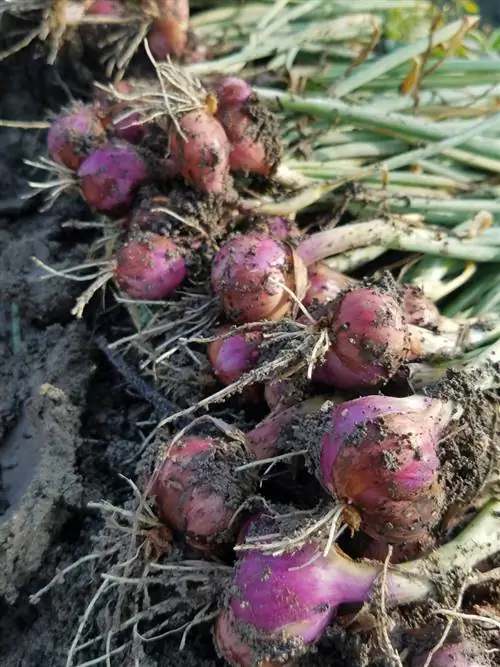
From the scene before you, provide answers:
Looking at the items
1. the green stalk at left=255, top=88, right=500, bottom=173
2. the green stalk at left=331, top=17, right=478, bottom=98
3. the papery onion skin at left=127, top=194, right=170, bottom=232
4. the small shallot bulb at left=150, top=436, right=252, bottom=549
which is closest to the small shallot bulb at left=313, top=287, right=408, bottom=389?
the small shallot bulb at left=150, top=436, right=252, bottom=549

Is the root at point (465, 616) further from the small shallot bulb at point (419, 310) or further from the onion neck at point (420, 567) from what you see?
the small shallot bulb at point (419, 310)

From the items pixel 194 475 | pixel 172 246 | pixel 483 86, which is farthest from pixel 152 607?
pixel 483 86

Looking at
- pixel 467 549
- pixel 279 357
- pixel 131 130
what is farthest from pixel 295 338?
pixel 131 130

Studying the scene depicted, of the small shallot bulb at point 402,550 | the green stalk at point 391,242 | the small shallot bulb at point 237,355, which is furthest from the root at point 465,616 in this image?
the green stalk at point 391,242

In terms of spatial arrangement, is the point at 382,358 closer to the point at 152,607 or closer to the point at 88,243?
the point at 152,607

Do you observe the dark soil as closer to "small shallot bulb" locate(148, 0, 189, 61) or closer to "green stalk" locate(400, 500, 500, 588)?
"green stalk" locate(400, 500, 500, 588)

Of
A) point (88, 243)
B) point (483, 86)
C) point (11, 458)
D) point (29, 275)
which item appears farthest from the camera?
point (483, 86)
